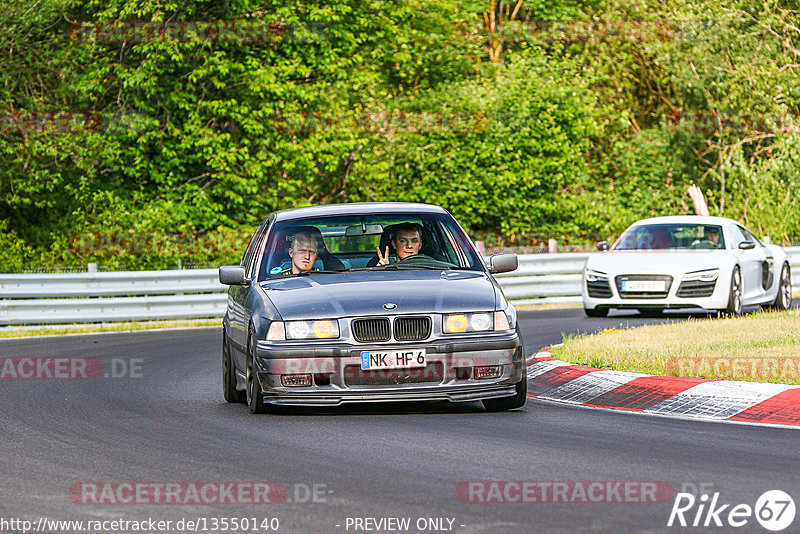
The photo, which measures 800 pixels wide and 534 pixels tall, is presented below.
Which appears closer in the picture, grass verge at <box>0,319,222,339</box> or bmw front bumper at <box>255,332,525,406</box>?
bmw front bumper at <box>255,332,525,406</box>

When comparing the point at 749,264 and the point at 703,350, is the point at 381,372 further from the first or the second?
the point at 749,264

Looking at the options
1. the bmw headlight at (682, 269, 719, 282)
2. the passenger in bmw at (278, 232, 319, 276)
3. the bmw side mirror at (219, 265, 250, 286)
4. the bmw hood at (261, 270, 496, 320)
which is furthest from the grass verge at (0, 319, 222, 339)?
the bmw hood at (261, 270, 496, 320)

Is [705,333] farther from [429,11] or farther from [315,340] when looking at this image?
[429,11]

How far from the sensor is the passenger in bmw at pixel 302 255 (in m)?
10.6

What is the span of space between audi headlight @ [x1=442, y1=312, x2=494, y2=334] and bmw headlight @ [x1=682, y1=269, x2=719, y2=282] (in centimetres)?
990

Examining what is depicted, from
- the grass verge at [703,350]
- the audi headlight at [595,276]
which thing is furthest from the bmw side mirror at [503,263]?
the audi headlight at [595,276]

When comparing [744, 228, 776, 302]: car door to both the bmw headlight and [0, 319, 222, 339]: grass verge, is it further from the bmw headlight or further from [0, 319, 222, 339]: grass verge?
[0, 319, 222, 339]: grass verge

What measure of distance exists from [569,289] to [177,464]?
18.2 meters

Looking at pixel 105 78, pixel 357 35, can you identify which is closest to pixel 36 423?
pixel 105 78

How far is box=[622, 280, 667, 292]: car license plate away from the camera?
1889cm

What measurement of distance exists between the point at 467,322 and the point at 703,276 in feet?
33.2

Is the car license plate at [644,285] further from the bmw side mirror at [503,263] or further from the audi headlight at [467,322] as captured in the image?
the audi headlight at [467,322]

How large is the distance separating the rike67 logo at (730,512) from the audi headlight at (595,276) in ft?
43.3

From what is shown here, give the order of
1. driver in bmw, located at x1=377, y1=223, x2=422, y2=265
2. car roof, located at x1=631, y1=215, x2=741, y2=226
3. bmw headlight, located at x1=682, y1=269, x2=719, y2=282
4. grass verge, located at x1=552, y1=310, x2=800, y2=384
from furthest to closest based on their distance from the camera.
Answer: car roof, located at x1=631, y1=215, x2=741, y2=226 < bmw headlight, located at x1=682, y1=269, x2=719, y2=282 < driver in bmw, located at x1=377, y1=223, x2=422, y2=265 < grass verge, located at x1=552, y1=310, x2=800, y2=384
